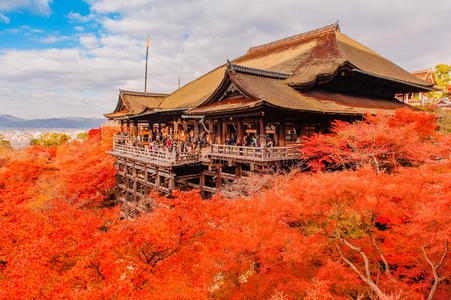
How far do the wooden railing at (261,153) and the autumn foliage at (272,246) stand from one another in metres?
2.71

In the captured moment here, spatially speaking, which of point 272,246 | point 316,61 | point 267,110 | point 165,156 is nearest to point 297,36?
point 316,61

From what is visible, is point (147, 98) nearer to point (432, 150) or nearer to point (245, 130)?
point (245, 130)

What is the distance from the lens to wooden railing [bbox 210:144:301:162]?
41.8ft

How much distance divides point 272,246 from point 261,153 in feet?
16.3

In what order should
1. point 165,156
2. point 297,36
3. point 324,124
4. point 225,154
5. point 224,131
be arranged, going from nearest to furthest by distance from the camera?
point 225,154 → point 165,156 → point 324,124 → point 224,131 → point 297,36

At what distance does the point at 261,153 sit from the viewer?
12641 millimetres

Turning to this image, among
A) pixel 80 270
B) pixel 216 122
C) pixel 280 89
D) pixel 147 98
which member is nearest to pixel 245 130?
pixel 216 122

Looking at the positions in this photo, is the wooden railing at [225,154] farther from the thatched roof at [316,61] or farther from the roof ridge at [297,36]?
the roof ridge at [297,36]

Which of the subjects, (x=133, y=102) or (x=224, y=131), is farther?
(x=133, y=102)

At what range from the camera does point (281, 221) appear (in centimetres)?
903

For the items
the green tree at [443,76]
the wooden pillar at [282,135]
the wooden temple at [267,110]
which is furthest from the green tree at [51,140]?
→ the green tree at [443,76]

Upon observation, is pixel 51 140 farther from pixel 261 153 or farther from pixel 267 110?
pixel 261 153

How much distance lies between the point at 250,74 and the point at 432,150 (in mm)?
10256

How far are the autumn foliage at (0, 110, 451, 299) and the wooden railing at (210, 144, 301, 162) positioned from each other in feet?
8.88
